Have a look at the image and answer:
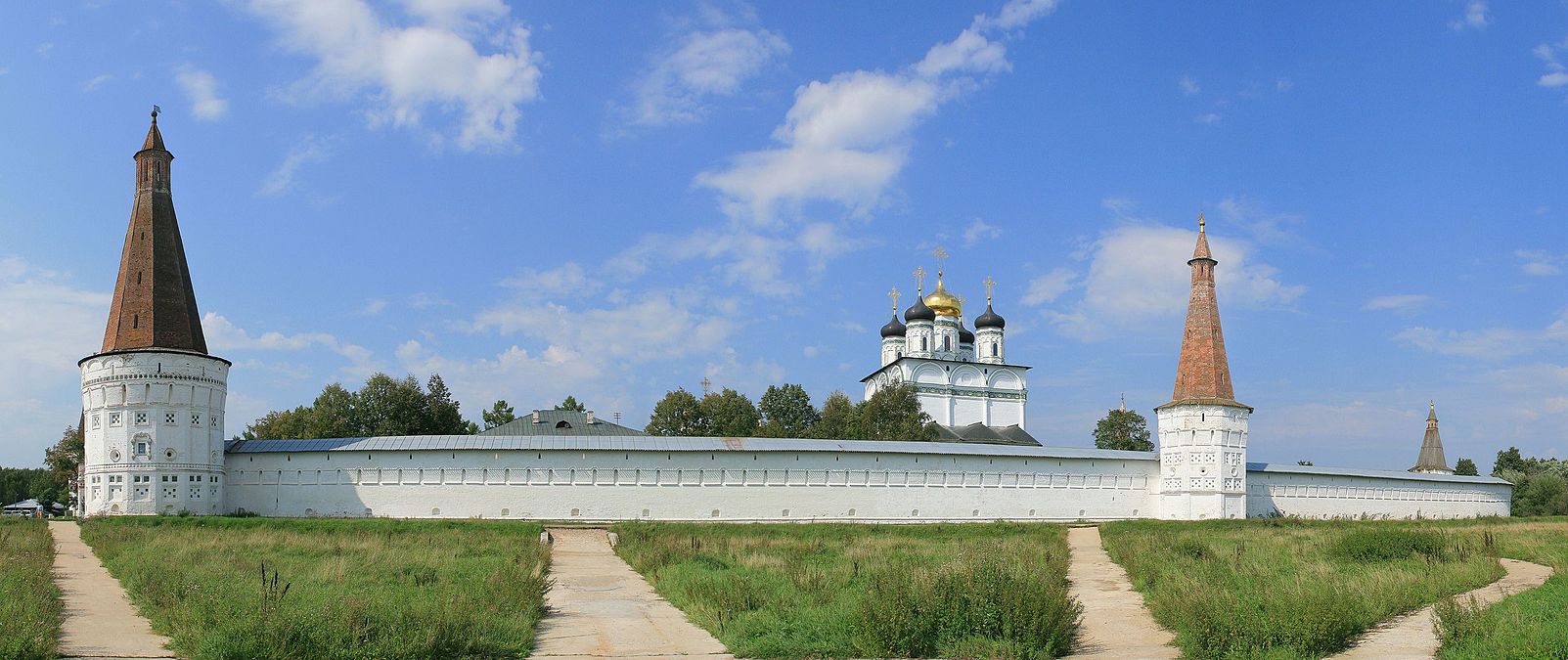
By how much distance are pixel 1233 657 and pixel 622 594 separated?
7.49m

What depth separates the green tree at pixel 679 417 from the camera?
46.7 meters

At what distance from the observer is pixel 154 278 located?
96.2ft

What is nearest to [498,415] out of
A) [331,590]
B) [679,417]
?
[679,417]

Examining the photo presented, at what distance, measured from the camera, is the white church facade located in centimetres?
2828

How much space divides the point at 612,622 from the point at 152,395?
68.4 feet

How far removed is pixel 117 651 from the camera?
9.85 metres

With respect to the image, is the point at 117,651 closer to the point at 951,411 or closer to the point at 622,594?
the point at 622,594

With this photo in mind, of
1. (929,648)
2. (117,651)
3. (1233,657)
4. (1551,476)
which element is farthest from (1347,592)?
(1551,476)

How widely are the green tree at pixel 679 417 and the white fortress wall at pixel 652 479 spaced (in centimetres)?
1439

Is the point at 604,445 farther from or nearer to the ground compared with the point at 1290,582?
farther from the ground

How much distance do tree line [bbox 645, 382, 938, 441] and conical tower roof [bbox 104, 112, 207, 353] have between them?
20.0m

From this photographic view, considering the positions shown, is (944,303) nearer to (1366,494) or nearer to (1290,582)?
(1366,494)

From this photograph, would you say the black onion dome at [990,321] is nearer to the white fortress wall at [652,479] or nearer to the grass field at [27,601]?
the white fortress wall at [652,479]

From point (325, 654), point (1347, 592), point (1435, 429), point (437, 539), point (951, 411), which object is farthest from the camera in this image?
point (951, 411)
